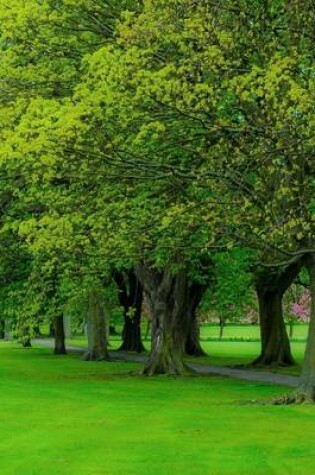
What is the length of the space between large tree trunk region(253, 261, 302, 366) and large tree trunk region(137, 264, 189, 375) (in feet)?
30.1

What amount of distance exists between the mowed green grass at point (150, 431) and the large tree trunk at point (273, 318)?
13983mm

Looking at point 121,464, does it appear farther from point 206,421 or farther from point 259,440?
point 206,421

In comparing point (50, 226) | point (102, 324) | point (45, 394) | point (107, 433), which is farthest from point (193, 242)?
point (102, 324)

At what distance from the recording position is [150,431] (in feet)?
54.0

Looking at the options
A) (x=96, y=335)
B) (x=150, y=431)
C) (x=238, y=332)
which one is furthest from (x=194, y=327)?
(x=238, y=332)

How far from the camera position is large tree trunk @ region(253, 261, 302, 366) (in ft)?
137

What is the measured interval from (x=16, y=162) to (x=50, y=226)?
2112mm

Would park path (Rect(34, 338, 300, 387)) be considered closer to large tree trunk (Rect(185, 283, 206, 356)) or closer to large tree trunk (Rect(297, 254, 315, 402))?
large tree trunk (Rect(297, 254, 315, 402))

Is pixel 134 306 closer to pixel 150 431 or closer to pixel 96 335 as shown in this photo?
pixel 96 335

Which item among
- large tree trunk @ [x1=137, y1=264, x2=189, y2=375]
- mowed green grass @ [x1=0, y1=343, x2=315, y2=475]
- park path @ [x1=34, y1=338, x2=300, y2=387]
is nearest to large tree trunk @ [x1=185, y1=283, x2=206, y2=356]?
park path @ [x1=34, y1=338, x2=300, y2=387]

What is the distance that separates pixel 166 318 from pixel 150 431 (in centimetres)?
1635

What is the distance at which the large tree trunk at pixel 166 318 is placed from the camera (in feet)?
107

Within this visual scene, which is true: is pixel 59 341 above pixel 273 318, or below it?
below

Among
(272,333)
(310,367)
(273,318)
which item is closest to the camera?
(310,367)
